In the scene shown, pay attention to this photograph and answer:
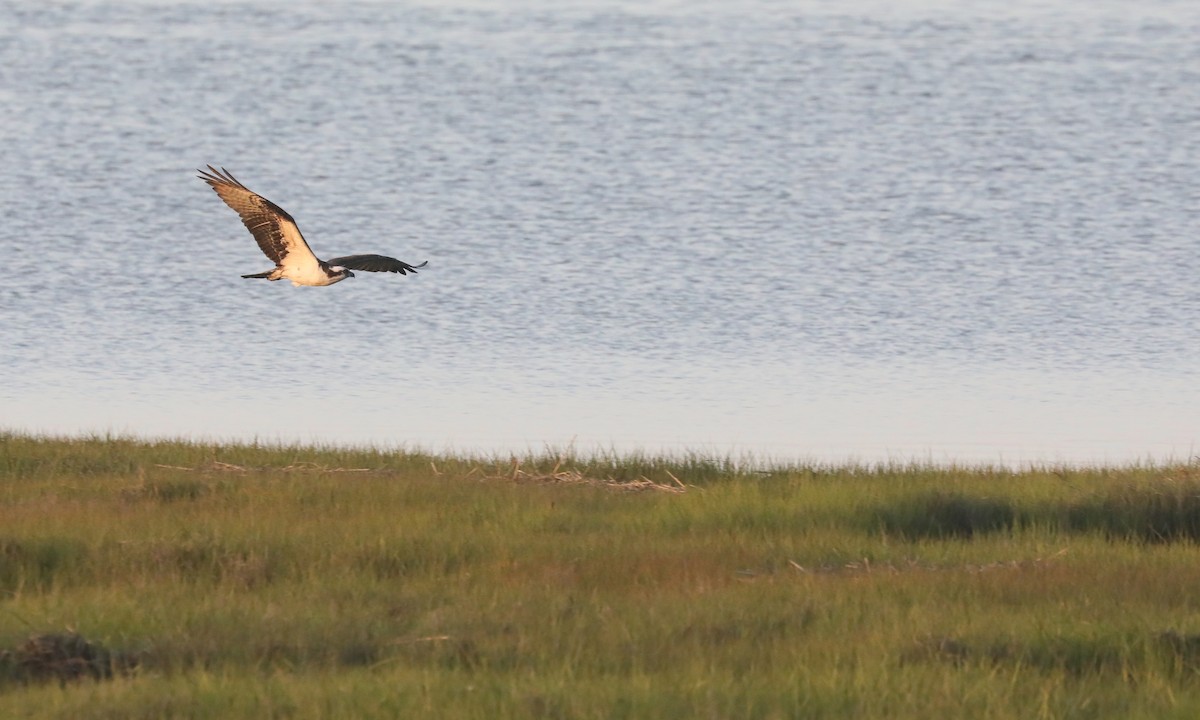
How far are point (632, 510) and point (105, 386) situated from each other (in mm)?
7885

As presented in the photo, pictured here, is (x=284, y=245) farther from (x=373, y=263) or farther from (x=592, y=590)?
(x=592, y=590)

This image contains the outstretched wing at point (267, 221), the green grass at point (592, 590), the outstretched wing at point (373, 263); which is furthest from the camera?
the outstretched wing at point (373, 263)

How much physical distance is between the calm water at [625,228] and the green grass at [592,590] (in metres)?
3.13

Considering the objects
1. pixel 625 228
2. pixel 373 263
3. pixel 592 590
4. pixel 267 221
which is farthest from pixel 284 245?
pixel 625 228

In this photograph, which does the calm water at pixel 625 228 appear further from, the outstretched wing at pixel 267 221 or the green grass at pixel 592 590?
the green grass at pixel 592 590

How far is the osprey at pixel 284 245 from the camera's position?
12.7 metres

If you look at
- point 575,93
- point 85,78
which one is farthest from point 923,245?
point 85,78

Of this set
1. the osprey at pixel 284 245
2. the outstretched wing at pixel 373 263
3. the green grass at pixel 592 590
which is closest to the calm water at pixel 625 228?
the osprey at pixel 284 245

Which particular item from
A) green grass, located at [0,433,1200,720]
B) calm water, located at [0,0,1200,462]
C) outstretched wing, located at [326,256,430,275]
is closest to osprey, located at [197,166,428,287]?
outstretched wing, located at [326,256,430,275]

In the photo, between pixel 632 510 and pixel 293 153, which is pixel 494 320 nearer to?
pixel 632 510

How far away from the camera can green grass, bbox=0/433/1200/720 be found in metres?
7.38

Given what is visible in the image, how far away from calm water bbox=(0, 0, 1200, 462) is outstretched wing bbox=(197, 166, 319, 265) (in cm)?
231

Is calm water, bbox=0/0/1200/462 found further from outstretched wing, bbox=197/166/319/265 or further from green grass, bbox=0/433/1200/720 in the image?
green grass, bbox=0/433/1200/720

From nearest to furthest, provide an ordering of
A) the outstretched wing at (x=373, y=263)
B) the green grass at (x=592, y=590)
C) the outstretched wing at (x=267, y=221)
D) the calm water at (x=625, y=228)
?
1. the green grass at (x=592, y=590)
2. the outstretched wing at (x=267, y=221)
3. the outstretched wing at (x=373, y=263)
4. the calm water at (x=625, y=228)
